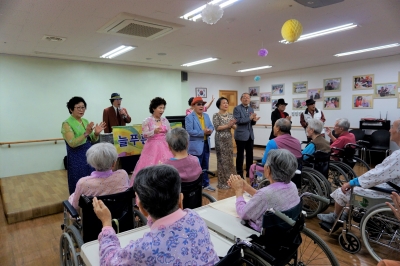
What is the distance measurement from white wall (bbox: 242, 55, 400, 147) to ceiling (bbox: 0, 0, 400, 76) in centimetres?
38

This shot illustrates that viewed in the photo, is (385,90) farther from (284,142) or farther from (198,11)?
(198,11)

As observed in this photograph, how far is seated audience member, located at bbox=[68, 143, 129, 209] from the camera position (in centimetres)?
172

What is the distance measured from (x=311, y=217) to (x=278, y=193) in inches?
72.1

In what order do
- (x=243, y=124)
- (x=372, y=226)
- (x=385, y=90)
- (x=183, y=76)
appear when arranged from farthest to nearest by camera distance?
(x=183, y=76), (x=385, y=90), (x=243, y=124), (x=372, y=226)

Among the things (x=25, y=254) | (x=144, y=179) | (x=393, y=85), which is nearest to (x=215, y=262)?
(x=144, y=179)

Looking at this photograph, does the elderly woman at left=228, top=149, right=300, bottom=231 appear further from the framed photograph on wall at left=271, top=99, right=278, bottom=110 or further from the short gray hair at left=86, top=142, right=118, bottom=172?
the framed photograph on wall at left=271, top=99, right=278, bottom=110

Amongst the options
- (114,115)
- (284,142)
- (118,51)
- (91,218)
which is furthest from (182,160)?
(118,51)

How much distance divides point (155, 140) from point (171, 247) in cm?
256

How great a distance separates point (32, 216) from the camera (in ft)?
10.9

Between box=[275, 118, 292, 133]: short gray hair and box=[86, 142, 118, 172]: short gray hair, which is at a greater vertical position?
box=[275, 118, 292, 133]: short gray hair

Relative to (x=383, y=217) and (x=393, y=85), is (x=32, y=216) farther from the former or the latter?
(x=393, y=85)

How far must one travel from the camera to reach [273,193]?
4.99 feet

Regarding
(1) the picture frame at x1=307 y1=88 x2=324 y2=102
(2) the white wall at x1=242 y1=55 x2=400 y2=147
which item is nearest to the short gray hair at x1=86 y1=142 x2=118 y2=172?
(2) the white wall at x1=242 y1=55 x2=400 y2=147

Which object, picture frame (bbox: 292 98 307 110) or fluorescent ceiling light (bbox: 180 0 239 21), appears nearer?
fluorescent ceiling light (bbox: 180 0 239 21)
